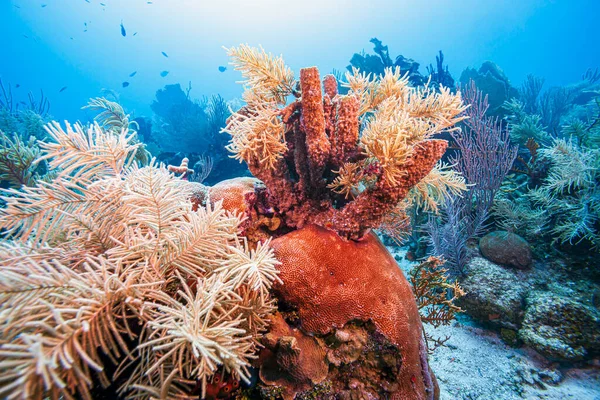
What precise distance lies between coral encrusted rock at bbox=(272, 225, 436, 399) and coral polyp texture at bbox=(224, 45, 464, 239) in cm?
42

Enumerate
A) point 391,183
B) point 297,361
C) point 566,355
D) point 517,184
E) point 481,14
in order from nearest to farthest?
point 297,361, point 391,183, point 566,355, point 517,184, point 481,14

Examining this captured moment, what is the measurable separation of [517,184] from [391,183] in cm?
631

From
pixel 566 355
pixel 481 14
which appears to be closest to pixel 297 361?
pixel 566 355

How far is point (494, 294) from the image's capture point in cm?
445

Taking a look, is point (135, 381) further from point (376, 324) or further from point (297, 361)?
point (376, 324)

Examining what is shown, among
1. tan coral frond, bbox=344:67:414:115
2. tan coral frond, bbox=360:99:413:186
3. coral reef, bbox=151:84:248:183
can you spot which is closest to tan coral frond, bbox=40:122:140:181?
tan coral frond, bbox=360:99:413:186

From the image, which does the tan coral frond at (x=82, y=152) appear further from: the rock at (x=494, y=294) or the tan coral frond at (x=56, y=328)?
the rock at (x=494, y=294)

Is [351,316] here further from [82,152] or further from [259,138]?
[82,152]

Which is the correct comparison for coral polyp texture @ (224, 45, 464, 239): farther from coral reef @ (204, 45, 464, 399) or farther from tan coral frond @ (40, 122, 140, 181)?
tan coral frond @ (40, 122, 140, 181)

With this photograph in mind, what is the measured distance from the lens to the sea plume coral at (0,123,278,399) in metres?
1.10

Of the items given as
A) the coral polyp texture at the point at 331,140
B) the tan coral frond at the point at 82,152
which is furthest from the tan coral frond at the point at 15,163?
the coral polyp texture at the point at 331,140

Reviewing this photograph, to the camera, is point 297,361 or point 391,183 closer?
point 297,361

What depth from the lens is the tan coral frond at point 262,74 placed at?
7.40 feet

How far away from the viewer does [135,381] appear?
138cm
